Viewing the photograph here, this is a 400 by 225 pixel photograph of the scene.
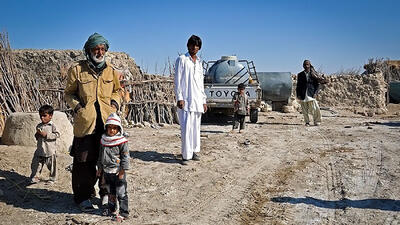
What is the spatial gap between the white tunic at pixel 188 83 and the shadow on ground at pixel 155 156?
0.94m

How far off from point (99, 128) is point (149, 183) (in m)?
1.32

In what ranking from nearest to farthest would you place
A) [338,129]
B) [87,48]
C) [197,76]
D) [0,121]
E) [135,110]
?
1. [87,48]
2. [197,76]
3. [0,121]
4. [338,129]
5. [135,110]

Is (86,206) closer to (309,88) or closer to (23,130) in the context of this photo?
(23,130)

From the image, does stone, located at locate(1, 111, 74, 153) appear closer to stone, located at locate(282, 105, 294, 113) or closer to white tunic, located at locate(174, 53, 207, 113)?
white tunic, located at locate(174, 53, 207, 113)

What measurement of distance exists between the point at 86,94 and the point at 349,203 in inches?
116

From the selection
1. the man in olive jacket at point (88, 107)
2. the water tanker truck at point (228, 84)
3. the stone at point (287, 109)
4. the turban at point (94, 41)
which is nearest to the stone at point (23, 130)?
the man in olive jacket at point (88, 107)

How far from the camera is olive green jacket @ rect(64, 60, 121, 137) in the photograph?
3396mm

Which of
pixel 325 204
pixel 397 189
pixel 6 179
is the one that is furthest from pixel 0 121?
pixel 397 189

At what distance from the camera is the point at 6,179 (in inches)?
172

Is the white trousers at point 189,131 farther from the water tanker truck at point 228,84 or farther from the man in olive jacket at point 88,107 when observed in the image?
the water tanker truck at point 228,84

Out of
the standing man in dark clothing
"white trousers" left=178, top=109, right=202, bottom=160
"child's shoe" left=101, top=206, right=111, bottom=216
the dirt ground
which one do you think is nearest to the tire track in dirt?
the dirt ground

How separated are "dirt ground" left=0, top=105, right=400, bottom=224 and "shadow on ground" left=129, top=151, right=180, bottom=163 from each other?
0.05ft

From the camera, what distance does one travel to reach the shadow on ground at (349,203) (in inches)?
144

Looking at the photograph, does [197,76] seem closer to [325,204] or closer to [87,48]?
[87,48]
